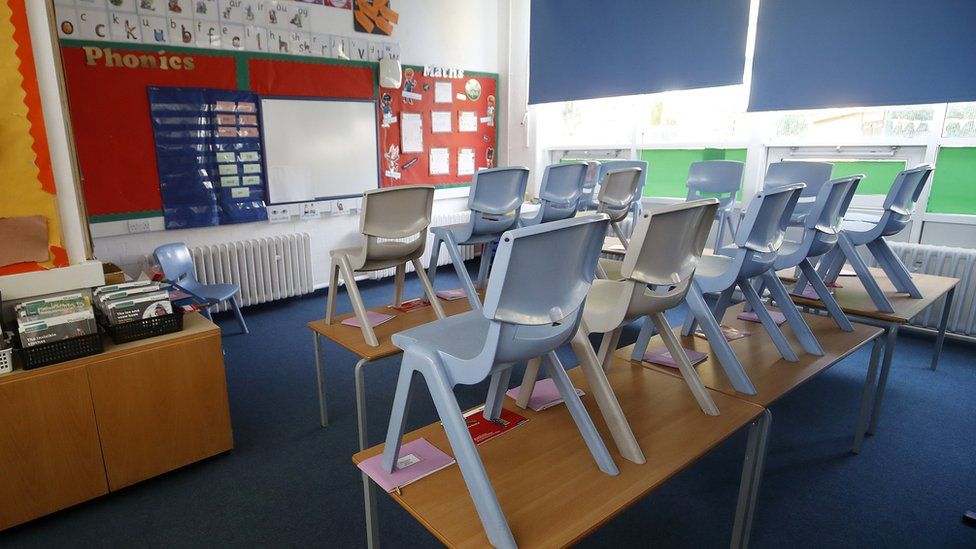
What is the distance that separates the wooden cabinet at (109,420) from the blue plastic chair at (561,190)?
2.04 metres

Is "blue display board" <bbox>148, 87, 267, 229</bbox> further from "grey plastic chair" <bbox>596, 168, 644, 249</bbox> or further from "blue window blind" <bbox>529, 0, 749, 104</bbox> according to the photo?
"blue window blind" <bbox>529, 0, 749, 104</bbox>

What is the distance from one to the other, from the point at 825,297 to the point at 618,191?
1.29m

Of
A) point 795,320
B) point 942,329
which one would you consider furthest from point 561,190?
point 942,329

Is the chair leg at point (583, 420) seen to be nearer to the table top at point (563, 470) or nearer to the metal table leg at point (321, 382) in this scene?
the table top at point (563, 470)

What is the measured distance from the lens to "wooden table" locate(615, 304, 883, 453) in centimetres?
203

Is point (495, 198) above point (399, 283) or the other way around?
above

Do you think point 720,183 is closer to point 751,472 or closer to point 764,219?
point 764,219

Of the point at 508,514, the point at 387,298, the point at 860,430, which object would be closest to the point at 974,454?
the point at 860,430

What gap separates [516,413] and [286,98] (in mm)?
4073

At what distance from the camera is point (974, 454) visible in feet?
8.90

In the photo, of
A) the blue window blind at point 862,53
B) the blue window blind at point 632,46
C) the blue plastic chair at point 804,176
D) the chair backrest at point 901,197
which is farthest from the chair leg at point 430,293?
the blue window blind at point 632,46

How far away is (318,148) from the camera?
5105mm

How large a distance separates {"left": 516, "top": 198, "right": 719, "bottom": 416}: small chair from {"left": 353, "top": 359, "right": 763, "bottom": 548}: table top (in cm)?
11

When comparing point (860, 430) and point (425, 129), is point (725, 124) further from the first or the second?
point (860, 430)
